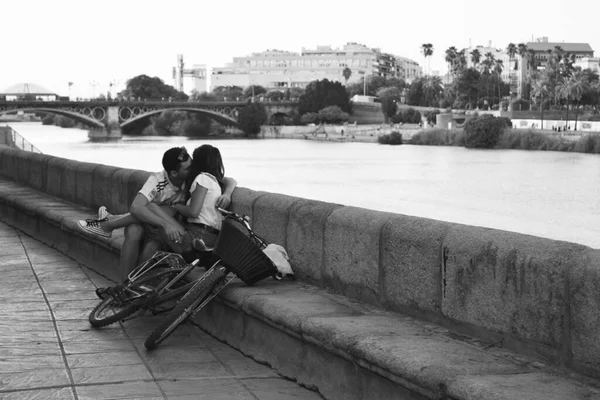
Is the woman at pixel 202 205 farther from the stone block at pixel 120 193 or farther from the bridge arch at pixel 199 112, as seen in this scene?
the bridge arch at pixel 199 112

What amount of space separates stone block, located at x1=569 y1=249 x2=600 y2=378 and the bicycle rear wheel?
2858mm

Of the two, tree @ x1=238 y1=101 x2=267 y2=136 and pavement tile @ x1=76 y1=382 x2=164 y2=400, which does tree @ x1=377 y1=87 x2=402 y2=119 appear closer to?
tree @ x1=238 y1=101 x2=267 y2=136

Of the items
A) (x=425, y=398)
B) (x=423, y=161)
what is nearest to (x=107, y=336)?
(x=425, y=398)

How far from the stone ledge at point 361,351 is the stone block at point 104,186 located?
3.59 meters

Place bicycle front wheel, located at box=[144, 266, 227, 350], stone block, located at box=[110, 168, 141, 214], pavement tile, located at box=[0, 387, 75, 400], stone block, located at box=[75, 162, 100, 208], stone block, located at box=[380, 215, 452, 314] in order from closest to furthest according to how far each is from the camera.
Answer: pavement tile, located at box=[0, 387, 75, 400]
stone block, located at box=[380, 215, 452, 314]
bicycle front wheel, located at box=[144, 266, 227, 350]
stone block, located at box=[110, 168, 141, 214]
stone block, located at box=[75, 162, 100, 208]

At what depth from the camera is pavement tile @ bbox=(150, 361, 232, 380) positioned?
4.86 metres

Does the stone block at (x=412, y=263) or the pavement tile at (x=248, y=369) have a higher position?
the stone block at (x=412, y=263)

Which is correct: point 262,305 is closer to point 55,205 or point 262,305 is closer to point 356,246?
point 356,246

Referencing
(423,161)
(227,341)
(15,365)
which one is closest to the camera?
(15,365)

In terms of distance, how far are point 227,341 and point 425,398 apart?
7.08 feet

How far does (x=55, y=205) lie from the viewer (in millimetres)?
10430

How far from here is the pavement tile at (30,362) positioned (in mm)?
4902

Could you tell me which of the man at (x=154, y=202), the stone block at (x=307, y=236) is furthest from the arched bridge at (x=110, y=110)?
the stone block at (x=307, y=236)

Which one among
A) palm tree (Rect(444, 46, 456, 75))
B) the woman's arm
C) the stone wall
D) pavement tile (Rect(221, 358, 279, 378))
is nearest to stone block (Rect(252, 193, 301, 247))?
the stone wall
